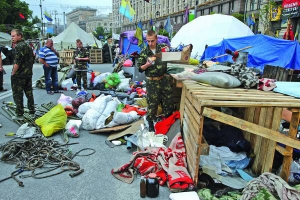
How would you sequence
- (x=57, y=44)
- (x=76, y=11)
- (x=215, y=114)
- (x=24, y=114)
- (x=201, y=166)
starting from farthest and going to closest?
(x=76, y=11), (x=57, y=44), (x=24, y=114), (x=201, y=166), (x=215, y=114)

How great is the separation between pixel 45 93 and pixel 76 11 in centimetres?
13204

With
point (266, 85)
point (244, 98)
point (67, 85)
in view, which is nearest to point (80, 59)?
point (67, 85)

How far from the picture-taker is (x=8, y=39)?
90.4 feet

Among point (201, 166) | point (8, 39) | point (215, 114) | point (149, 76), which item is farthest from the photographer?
point (8, 39)

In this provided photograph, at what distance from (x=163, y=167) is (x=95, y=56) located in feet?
66.0

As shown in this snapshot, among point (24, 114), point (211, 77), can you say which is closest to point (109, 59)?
point (24, 114)

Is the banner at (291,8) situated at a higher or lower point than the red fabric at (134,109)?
higher

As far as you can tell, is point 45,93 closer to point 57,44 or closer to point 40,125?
point 40,125

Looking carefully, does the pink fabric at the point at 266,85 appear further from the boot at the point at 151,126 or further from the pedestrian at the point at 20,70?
the pedestrian at the point at 20,70

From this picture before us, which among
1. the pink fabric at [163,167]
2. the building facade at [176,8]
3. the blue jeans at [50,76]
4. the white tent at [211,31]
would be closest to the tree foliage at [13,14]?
the building facade at [176,8]

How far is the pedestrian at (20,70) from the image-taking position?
5.15m

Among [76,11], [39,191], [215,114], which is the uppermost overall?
[76,11]

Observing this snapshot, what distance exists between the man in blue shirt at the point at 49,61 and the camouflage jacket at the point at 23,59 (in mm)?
2747

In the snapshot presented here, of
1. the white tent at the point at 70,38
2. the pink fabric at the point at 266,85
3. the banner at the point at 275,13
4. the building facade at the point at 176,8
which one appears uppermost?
the building facade at the point at 176,8
